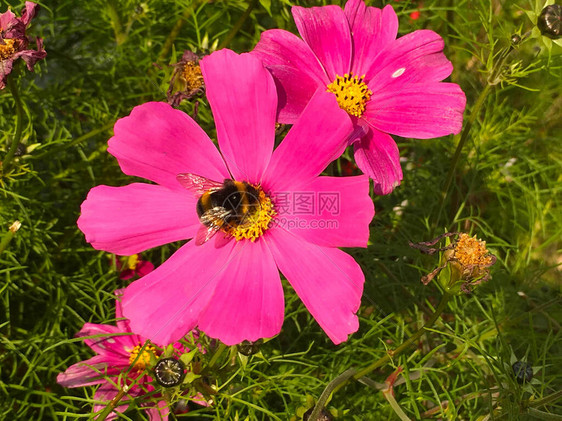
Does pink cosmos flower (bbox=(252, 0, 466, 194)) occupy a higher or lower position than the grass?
higher

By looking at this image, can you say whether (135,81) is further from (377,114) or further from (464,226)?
(464,226)

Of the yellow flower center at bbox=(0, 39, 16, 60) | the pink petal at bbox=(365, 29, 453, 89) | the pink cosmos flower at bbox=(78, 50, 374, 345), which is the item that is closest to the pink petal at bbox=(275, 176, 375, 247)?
the pink cosmos flower at bbox=(78, 50, 374, 345)

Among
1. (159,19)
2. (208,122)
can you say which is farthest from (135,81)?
(208,122)

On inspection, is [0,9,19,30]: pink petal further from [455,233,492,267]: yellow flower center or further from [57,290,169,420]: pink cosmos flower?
[455,233,492,267]: yellow flower center

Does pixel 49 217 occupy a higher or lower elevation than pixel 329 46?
lower

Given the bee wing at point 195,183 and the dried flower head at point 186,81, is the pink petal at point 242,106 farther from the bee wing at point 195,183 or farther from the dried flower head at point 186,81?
the dried flower head at point 186,81

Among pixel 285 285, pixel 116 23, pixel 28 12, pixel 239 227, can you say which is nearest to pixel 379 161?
pixel 239 227
